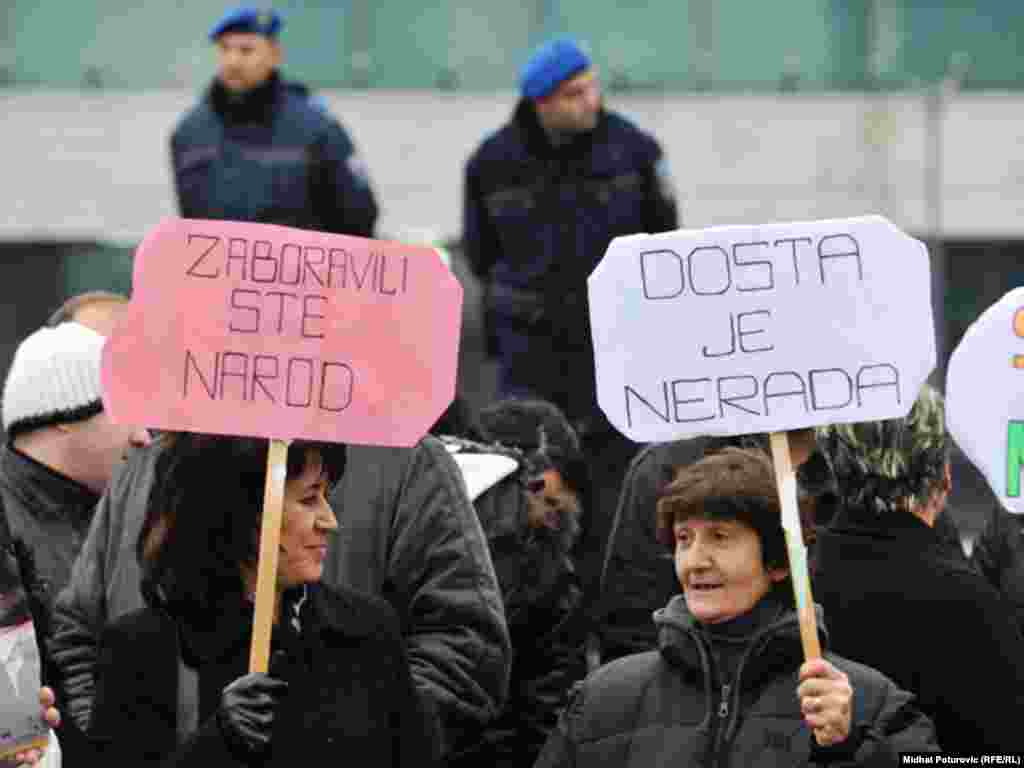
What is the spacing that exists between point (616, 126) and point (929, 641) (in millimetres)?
4163

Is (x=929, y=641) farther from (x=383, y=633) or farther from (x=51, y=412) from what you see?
(x=51, y=412)

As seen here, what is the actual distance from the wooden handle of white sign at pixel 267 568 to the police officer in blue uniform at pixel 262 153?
190 inches

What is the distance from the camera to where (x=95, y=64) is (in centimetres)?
1844

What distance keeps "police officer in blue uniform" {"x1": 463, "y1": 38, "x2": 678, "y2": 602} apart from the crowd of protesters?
1.79 m

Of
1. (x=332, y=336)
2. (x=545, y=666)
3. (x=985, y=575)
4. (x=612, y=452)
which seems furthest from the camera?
(x=612, y=452)

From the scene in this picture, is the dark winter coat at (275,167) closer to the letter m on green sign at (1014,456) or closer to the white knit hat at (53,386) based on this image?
the white knit hat at (53,386)

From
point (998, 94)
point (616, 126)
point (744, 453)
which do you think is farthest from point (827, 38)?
point (744, 453)

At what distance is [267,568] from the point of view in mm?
4512

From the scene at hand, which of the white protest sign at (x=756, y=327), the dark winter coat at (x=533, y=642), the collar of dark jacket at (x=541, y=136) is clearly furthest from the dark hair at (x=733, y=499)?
the collar of dark jacket at (x=541, y=136)

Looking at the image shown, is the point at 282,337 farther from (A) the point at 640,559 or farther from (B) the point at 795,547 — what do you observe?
(A) the point at 640,559

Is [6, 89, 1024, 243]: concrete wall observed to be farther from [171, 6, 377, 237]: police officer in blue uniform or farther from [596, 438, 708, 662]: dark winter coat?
[596, 438, 708, 662]: dark winter coat

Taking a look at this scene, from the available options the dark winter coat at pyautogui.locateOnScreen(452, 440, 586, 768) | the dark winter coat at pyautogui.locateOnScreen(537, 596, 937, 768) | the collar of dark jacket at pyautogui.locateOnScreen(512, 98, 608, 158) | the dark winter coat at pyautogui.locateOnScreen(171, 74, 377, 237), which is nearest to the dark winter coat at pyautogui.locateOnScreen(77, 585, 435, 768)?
the dark winter coat at pyautogui.locateOnScreen(537, 596, 937, 768)

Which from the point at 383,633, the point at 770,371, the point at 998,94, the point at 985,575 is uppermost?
the point at 770,371

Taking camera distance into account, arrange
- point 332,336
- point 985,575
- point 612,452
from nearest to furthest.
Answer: point 332,336 → point 985,575 → point 612,452
